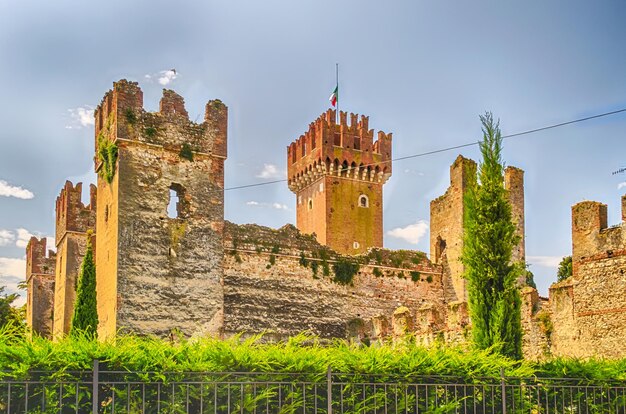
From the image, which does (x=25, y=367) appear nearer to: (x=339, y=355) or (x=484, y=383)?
(x=339, y=355)

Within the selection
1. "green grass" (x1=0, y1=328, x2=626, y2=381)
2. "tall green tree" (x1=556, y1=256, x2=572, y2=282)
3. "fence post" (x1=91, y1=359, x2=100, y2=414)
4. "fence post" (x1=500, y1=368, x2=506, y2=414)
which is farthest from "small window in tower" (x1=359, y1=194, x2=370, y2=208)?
"fence post" (x1=91, y1=359, x2=100, y2=414)

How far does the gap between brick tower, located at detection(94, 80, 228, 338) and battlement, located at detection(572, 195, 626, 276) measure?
11485 millimetres

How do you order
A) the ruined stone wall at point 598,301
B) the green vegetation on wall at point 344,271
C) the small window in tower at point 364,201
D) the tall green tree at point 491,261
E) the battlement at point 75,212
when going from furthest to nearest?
the small window in tower at point 364,201
the battlement at point 75,212
the green vegetation on wall at point 344,271
the ruined stone wall at point 598,301
the tall green tree at point 491,261

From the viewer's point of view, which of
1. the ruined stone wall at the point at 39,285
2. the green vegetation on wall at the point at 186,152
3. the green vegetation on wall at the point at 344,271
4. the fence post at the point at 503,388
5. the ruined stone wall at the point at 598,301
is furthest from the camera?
the ruined stone wall at the point at 39,285

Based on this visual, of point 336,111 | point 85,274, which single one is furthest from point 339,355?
point 336,111

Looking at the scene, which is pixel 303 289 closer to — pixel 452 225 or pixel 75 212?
pixel 452 225

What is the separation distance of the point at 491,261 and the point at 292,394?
7.05m

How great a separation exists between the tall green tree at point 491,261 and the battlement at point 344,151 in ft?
97.3

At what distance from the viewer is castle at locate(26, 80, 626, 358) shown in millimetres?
21375

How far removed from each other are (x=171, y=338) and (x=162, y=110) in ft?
25.0

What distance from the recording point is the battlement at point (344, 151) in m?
48.1

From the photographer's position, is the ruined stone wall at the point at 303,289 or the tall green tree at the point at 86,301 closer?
the tall green tree at the point at 86,301

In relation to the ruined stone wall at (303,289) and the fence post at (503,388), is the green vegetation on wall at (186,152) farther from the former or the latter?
the fence post at (503,388)

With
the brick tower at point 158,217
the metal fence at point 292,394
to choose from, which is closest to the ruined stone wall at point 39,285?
the brick tower at point 158,217
